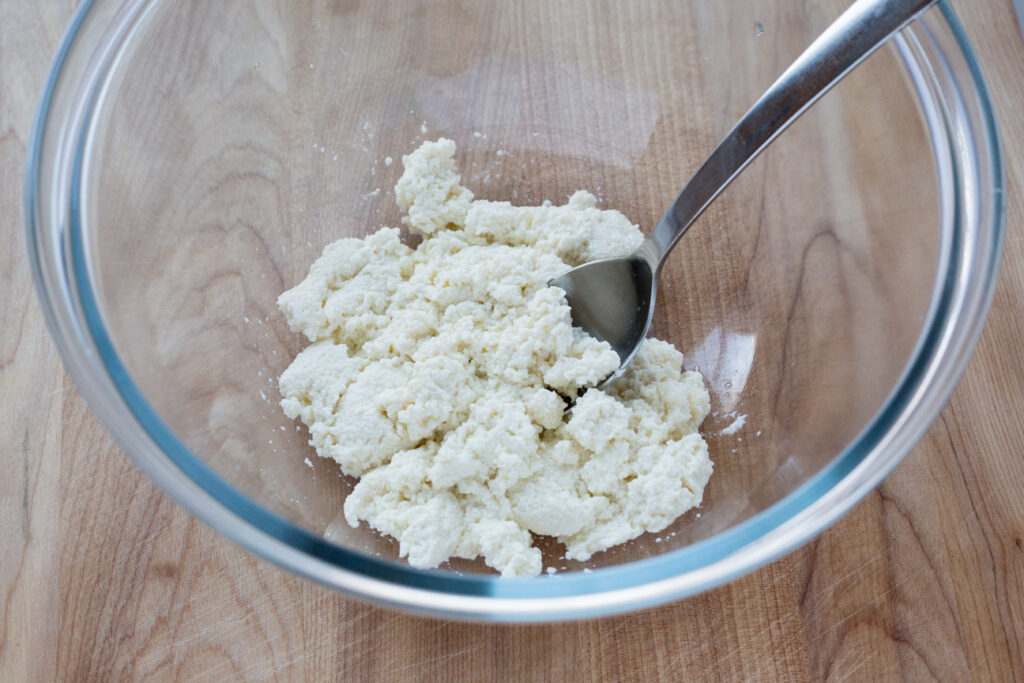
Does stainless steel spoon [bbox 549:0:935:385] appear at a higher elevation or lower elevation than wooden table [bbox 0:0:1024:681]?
higher

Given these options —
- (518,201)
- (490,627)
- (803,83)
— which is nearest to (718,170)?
(803,83)

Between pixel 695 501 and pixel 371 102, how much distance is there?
2.46ft

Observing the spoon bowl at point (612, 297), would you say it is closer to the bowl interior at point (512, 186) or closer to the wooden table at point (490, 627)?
the bowl interior at point (512, 186)

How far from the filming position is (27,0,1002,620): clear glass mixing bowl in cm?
83

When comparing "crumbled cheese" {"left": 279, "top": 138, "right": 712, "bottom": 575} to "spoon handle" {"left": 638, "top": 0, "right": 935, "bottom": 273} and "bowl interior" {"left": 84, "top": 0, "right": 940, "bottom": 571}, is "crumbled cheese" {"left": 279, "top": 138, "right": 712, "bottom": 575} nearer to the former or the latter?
"bowl interior" {"left": 84, "top": 0, "right": 940, "bottom": 571}

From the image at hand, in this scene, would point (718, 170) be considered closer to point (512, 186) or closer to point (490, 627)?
point (512, 186)

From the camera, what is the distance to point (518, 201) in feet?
4.04

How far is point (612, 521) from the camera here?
3.19ft

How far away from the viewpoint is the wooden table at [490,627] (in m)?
1.00

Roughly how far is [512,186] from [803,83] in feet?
1.61

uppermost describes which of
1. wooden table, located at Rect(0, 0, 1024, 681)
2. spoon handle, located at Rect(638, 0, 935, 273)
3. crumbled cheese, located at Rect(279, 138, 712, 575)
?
spoon handle, located at Rect(638, 0, 935, 273)

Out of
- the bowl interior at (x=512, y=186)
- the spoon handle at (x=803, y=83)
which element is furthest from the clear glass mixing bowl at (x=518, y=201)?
the spoon handle at (x=803, y=83)

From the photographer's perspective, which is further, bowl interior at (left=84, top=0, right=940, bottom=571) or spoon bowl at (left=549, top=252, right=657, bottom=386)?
spoon bowl at (left=549, top=252, right=657, bottom=386)

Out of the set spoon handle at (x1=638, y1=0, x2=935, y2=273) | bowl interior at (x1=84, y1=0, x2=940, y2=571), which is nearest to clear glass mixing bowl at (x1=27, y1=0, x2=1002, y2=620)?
bowl interior at (x1=84, y1=0, x2=940, y2=571)
